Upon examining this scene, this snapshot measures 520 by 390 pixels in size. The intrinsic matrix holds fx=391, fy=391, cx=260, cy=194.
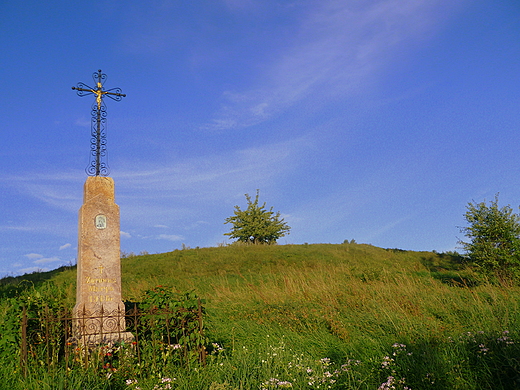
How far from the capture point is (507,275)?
14148mm

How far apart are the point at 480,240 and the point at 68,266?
1064 inches

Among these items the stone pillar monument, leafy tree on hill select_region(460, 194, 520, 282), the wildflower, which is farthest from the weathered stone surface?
leafy tree on hill select_region(460, 194, 520, 282)

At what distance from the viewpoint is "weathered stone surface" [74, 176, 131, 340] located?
8023mm

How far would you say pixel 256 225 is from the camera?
3778cm

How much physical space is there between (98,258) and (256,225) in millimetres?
29666

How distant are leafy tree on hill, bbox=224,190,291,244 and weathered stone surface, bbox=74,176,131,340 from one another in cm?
2909

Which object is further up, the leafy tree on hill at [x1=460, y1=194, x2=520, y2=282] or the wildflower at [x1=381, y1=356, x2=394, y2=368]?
the leafy tree on hill at [x1=460, y1=194, x2=520, y2=282]

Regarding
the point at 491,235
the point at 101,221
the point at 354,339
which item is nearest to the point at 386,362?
the point at 354,339

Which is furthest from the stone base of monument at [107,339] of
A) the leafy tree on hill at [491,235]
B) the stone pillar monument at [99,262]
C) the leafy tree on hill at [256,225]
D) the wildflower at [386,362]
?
the leafy tree on hill at [256,225]

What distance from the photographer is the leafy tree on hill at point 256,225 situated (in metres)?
37.8

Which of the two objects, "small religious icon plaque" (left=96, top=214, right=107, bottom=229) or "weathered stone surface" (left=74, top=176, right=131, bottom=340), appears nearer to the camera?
"weathered stone surface" (left=74, top=176, right=131, bottom=340)

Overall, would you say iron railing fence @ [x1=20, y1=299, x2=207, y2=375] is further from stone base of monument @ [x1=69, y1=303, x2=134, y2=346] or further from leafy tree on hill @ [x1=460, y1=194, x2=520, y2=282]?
leafy tree on hill @ [x1=460, y1=194, x2=520, y2=282]

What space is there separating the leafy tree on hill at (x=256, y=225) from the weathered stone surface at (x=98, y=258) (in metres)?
29.1

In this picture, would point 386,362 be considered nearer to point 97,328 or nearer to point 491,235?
point 97,328
